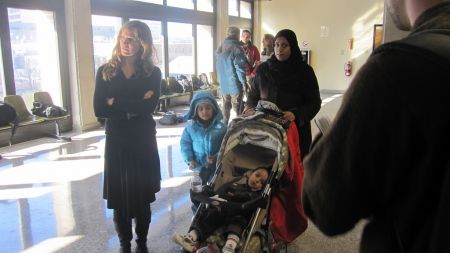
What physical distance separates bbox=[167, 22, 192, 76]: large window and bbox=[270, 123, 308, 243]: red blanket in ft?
24.0

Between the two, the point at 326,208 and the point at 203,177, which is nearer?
the point at 326,208

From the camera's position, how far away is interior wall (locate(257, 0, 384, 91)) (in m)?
11.5

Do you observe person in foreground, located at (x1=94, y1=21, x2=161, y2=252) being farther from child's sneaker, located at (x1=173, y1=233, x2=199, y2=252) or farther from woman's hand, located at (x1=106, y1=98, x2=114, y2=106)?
child's sneaker, located at (x1=173, y1=233, x2=199, y2=252)

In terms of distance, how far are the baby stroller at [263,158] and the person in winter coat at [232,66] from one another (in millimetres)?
3194

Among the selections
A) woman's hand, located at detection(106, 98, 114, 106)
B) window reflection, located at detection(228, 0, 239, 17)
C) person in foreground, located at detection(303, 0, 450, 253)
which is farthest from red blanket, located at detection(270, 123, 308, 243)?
window reflection, located at detection(228, 0, 239, 17)

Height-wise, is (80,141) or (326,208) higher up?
(326,208)

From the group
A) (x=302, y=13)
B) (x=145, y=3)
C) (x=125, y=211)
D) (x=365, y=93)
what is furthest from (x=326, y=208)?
(x=302, y=13)

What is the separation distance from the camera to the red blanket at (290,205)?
2.60m

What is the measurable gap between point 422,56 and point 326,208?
0.34 meters

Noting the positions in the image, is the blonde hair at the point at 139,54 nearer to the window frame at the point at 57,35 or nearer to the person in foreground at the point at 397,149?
the person in foreground at the point at 397,149

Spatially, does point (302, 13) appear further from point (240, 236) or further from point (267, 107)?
point (240, 236)

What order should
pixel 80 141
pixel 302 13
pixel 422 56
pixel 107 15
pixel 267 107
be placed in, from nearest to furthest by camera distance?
1. pixel 422 56
2. pixel 267 107
3. pixel 80 141
4. pixel 107 15
5. pixel 302 13

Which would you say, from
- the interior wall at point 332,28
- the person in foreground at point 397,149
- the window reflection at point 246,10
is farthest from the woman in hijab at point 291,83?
the window reflection at point 246,10

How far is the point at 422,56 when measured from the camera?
68 cm
